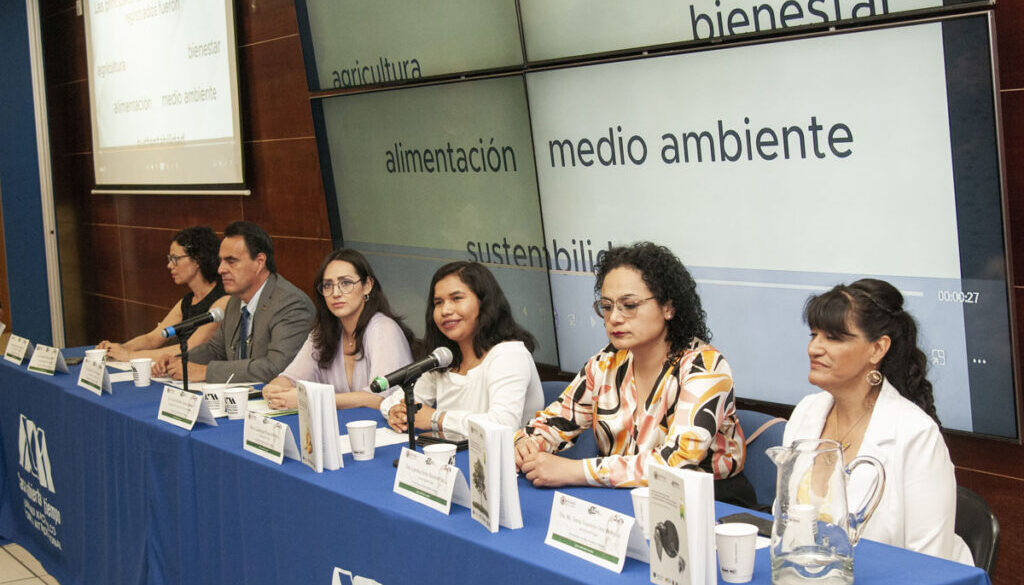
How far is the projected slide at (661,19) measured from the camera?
2658 mm

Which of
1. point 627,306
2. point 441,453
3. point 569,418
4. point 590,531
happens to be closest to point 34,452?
Answer: point 569,418

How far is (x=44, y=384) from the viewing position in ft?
11.9

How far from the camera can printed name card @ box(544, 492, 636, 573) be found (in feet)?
5.28

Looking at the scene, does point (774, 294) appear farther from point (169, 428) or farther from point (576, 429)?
point (169, 428)

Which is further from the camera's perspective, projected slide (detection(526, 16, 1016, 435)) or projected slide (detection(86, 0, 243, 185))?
projected slide (detection(86, 0, 243, 185))

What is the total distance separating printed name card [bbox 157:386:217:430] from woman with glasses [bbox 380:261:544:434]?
0.49m

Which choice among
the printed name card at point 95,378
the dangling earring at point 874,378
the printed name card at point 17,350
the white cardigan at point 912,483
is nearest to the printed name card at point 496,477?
the white cardigan at point 912,483

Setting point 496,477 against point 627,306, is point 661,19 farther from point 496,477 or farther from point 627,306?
point 496,477

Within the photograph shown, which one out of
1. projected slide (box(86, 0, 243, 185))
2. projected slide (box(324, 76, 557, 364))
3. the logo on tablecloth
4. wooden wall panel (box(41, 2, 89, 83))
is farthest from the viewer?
wooden wall panel (box(41, 2, 89, 83))

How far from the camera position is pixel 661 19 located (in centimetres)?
310

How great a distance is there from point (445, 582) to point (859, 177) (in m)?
1.56

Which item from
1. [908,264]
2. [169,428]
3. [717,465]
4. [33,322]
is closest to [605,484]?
[717,465]

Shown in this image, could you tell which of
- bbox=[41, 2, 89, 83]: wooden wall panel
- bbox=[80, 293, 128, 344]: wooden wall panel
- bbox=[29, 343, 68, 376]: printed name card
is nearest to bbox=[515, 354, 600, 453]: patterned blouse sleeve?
bbox=[29, 343, 68, 376]: printed name card

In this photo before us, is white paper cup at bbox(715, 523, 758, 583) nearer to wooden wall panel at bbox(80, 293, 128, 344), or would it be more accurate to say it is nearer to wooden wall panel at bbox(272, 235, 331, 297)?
wooden wall panel at bbox(272, 235, 331, 297)
